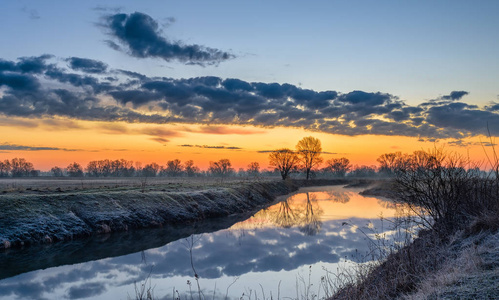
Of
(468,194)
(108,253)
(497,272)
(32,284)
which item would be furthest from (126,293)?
(468,194)

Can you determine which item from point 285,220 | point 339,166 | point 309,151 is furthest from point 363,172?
point 285,220

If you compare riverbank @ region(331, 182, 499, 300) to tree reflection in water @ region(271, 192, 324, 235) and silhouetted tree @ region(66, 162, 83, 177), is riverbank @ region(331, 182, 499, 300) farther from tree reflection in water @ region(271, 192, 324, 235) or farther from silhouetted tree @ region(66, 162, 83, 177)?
silhouetted tree @ region(66, 162, 83, 177)

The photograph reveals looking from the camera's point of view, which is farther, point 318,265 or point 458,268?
point 318,265

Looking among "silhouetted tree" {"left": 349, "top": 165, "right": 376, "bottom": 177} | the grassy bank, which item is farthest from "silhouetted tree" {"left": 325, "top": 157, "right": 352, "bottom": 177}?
the grassy bank

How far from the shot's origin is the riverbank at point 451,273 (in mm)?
5289

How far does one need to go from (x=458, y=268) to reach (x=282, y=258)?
868 centimetres

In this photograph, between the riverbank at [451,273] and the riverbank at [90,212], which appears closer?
the riverbank at [451,273]

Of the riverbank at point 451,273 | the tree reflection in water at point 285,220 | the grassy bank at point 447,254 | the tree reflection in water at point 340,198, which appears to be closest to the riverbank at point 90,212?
the tree reflection in water at point 285,220

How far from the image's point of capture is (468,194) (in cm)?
1163

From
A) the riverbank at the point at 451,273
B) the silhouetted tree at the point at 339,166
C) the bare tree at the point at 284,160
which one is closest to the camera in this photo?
the riverbank at the point at 451,273

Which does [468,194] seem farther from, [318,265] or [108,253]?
[108,253]

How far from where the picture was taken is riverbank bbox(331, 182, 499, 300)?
5289 mm

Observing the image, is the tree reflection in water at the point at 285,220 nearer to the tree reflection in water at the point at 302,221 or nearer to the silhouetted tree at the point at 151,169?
the tree reflection in water at the point at 302,221

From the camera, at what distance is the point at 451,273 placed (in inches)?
238
